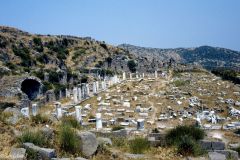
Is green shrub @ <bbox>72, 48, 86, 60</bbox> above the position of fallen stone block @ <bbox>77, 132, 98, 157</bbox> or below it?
above

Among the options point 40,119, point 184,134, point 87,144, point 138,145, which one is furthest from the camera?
point 184,134

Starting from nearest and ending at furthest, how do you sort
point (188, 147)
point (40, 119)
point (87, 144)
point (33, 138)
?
point (33, 138)
point (87, 144)
point (188, 147)
point (40, 119)

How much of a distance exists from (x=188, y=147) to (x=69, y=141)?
13.3ft

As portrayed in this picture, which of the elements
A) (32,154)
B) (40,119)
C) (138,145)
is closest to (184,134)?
(138,145)

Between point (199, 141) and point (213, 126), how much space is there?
1314cm

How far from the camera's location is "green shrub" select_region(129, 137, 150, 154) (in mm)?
12992

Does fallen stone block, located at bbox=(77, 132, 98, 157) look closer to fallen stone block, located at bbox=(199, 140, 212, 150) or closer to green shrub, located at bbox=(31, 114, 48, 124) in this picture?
green shrub, located at bbox=(31, 114, 48, 124)

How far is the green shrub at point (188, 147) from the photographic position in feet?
41.4

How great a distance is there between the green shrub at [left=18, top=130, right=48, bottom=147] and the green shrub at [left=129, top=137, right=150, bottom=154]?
124 inches

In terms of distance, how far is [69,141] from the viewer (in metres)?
11.2

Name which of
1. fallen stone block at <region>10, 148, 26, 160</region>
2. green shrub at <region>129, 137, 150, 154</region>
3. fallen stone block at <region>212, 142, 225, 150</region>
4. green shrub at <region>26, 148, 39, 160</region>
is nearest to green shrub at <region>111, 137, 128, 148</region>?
green shrub at <region>129, 137, 150, 154</region>

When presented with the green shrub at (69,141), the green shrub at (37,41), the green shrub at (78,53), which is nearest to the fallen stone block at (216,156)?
the green shrub at (69,141)

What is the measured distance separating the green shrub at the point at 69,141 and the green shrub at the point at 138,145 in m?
2.34

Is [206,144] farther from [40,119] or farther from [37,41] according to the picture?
[37,41]
